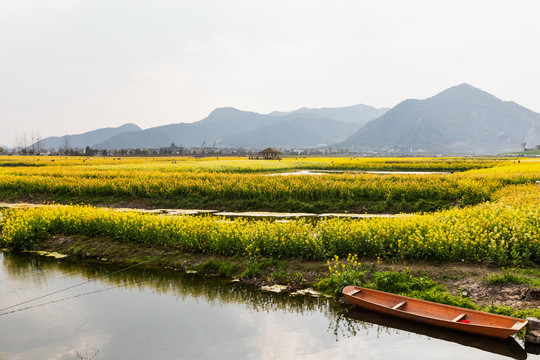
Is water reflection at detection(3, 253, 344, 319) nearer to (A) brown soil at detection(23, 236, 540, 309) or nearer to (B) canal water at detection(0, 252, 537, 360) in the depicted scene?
(B) canal water at detection(0, 252, 537, 360)

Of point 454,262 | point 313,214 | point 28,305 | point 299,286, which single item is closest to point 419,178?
point 313,214

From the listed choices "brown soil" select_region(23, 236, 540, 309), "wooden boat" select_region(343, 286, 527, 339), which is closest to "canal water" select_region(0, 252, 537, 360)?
"wooden boat" select_region(343, 286, 527, 339)

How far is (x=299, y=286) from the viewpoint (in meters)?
13.2

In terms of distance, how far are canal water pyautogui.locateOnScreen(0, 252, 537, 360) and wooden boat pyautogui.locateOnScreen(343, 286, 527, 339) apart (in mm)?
370

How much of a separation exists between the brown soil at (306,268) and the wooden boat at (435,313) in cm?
157

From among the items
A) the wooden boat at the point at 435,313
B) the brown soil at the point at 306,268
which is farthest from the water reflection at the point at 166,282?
the wooden boat at the point at 435,313

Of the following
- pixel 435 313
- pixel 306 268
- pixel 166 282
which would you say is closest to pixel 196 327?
pixel 166 282

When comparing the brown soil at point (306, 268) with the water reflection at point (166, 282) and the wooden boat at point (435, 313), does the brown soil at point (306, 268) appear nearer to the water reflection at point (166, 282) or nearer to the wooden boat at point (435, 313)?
the water reflection at point (166, 282)

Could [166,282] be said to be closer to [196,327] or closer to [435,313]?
[196,327]

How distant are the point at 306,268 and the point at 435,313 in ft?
15.7

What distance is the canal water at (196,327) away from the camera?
957 centimetres

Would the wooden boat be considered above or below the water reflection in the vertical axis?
above

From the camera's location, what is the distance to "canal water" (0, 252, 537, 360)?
9570mm

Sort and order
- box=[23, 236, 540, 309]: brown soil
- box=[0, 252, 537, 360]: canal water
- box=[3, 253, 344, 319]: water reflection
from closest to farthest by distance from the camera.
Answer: box=[0, 252, 537, 360]: canal water
box=[23, 236, 540, 309]: brown soil
box=[3, 253, 344, 319]: water reflection
